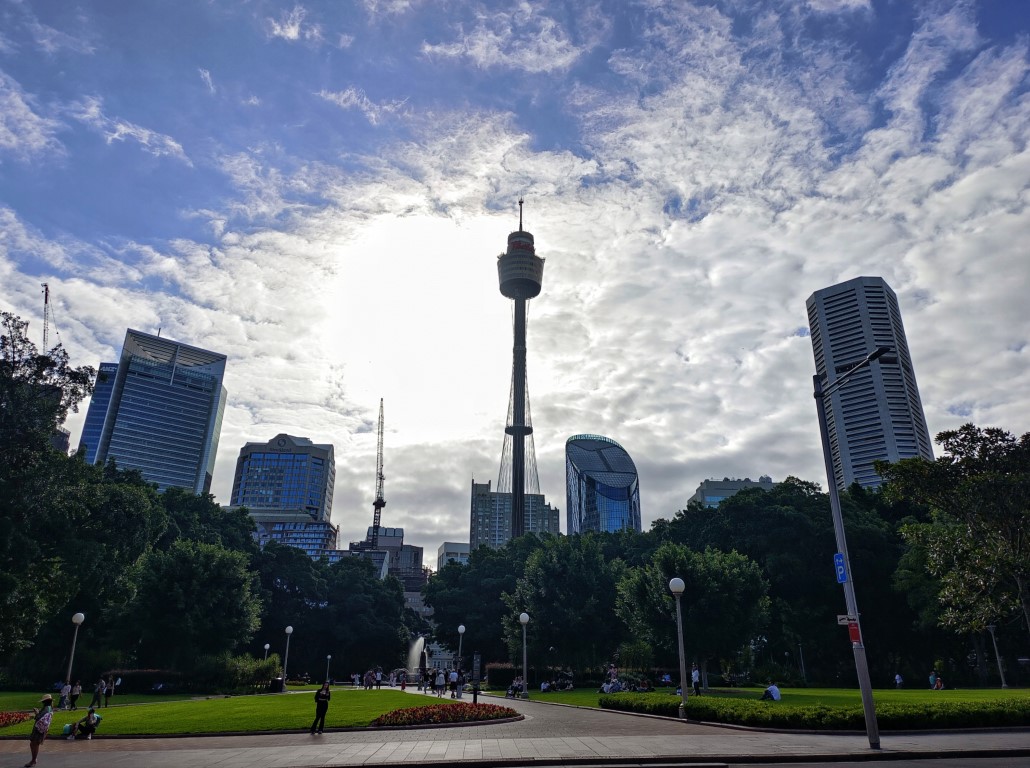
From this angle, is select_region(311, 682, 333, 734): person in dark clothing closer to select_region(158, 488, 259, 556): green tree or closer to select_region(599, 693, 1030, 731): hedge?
select_region(599, 693, 1030, 731): hedge

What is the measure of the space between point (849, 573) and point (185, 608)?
48.9 meters

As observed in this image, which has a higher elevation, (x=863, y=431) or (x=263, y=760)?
(x=863, y=431)

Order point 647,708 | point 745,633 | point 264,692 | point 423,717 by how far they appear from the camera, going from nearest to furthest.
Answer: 1. point 423,717
2. point 647,708
3. point 745,633
4. point 264,692

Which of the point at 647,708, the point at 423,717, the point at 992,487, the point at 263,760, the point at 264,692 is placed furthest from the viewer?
the point at 264,692

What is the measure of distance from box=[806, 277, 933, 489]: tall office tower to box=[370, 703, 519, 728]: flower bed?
13782cm

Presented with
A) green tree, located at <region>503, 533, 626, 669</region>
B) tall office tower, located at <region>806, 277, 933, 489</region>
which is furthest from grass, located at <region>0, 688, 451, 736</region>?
tall office tower, located at <region>806, 277, 933, 489</region>

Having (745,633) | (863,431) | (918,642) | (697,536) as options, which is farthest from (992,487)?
(863,431)

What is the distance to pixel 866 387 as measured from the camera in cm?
16900

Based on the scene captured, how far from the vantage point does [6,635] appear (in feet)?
113

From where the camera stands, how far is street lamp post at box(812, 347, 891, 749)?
17.5m

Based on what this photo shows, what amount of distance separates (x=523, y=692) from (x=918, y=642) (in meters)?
39.1

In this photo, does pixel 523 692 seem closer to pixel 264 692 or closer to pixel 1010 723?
pixel 264 692

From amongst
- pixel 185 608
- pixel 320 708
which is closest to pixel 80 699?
pixel 185 608

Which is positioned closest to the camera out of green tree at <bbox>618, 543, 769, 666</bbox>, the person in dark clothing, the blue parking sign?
the blue parking sign
